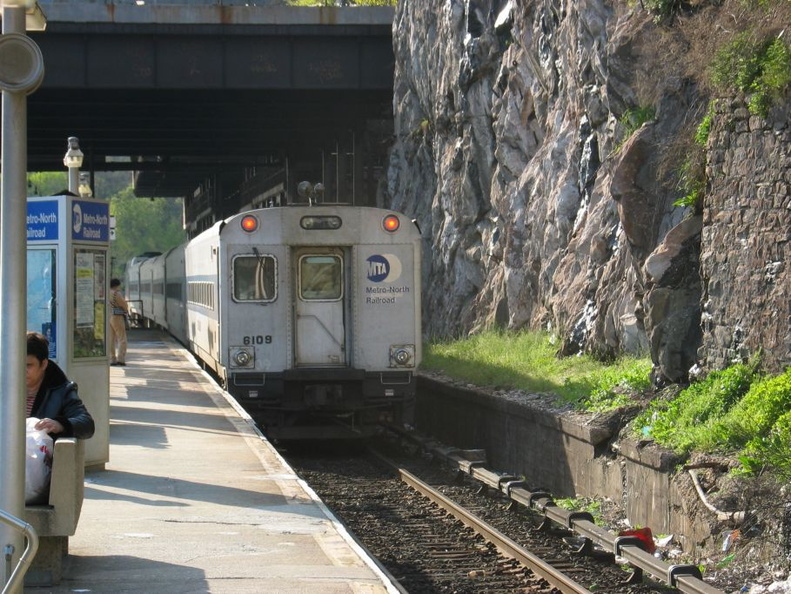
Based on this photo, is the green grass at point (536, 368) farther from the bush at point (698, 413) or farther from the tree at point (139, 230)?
the tree at point (139, 230)

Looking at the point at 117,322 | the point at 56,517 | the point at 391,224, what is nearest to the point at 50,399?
the point at 56,517

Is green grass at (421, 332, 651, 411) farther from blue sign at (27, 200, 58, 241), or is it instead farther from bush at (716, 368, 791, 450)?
blue sign at (27, 200, 58, 241)

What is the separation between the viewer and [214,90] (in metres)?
33.6

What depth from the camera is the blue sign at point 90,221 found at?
481 inches

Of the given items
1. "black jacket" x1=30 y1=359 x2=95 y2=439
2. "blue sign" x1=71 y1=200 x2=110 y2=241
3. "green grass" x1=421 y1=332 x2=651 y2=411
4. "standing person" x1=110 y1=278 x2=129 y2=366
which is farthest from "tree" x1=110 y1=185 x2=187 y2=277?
"black jacket" x1=30 y1=359 x2=95 y2=439

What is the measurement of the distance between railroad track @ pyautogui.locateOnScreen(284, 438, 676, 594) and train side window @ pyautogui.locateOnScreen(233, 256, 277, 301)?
A: 100.0 inches

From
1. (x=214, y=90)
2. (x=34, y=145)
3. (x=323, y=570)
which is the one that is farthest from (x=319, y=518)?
(x=34, y=145)

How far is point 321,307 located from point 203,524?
27.4 feet

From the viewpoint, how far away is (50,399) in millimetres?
8391

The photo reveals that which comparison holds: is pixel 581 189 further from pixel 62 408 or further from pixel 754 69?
pixel 62 408

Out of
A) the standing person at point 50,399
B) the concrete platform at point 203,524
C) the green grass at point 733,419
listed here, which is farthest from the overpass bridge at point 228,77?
the standing person at point 50,399

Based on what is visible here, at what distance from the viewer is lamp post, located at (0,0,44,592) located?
7.02 meters

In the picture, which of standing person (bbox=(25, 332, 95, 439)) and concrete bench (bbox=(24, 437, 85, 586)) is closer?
concrete bench (bbox=(24, 437, 85, 586))

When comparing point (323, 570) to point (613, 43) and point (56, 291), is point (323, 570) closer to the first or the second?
point (56, 291)
